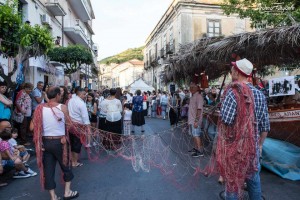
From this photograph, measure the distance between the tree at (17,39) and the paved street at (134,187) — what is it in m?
3.20

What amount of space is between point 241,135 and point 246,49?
3.49 m

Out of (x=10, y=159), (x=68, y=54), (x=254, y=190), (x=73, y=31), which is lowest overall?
(x=10, y=159)

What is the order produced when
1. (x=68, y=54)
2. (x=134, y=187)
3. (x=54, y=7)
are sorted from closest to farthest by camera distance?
(x=134, y=187)
(x=68, y=54)
(x=54, y=7)

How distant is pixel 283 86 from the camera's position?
7035 millimetres

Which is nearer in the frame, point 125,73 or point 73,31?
point 73,31

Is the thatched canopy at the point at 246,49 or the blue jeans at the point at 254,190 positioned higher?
the thatched canopy at the point at 246,49

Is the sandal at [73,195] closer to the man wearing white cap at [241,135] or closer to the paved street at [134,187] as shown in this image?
the paved street at [134,187]

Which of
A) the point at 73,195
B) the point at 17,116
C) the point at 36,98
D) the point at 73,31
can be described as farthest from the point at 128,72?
the point at 73,195

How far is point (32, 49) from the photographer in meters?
7.71

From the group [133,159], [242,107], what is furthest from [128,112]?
[242,107]

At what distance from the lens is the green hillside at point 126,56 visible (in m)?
87.9

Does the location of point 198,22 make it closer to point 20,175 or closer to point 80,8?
point 80,8

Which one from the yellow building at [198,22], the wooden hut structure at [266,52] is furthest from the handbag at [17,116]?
the yellow building at [198,22]

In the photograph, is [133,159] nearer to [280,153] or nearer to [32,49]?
[280,153]
